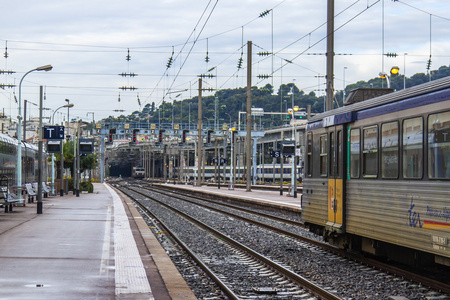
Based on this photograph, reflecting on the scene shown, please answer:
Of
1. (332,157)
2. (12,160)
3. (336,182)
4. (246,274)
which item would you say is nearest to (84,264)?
(246,274)

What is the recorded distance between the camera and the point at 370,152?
1345cm

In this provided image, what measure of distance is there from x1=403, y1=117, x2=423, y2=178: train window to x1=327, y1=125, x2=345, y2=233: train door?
2987 millimetres

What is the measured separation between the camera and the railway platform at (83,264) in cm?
1020

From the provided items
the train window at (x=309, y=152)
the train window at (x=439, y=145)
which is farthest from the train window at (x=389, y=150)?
the train window at (x=309, y=152)

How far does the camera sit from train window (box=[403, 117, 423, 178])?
11.2 m

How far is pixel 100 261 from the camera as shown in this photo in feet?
44.6

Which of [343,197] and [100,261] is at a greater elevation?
[343,197]

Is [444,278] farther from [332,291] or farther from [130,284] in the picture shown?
[130,284]

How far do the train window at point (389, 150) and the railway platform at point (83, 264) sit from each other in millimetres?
4202

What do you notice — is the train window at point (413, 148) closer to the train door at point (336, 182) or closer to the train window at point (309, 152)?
the train door at point (336, 182)

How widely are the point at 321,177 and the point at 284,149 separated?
23726 millimetres

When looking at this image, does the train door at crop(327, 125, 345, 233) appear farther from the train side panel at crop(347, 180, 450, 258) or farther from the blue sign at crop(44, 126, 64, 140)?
the blue sign at crop(44, 126, 64, 140)

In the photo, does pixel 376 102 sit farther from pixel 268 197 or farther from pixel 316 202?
pixel 268 197

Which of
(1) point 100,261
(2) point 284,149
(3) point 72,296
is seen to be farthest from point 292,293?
(2) point 284,149
